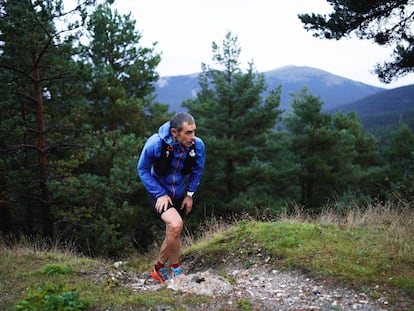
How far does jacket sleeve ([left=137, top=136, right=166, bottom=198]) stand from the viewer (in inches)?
154

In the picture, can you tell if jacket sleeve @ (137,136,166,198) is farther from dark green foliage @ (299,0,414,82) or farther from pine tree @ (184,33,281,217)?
pine tree @ (184,33,281,217)

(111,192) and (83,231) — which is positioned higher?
(111,192)

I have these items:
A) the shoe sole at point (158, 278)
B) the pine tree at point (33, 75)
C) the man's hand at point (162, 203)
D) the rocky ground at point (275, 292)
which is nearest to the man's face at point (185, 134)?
the man's hand at point (162, 203)

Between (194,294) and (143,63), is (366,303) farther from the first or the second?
(143,63)

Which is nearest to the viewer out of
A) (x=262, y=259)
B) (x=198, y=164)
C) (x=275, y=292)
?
(x=275, y=292)

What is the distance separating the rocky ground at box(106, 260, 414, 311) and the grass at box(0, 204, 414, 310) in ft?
0.35

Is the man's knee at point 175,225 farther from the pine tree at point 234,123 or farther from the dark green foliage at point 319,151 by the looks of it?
the dark green foliage at point 319,151

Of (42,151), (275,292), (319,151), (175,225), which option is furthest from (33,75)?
(319,151)

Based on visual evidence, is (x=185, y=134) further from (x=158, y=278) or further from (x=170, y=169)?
(x=158, y=278)

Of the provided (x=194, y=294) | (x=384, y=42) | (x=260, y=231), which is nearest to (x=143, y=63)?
(x=384, y=42)

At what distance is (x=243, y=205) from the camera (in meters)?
15.2

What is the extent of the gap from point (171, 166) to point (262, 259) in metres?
A: 1.99

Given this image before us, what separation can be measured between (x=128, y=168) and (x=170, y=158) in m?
6.21

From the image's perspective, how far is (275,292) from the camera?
371cm
